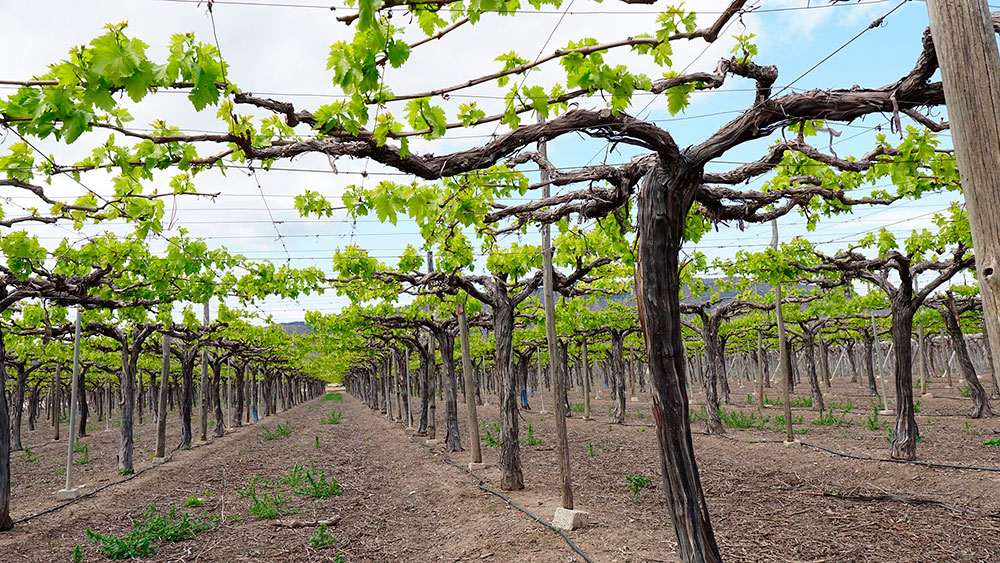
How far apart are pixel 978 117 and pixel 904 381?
1044 centimetres

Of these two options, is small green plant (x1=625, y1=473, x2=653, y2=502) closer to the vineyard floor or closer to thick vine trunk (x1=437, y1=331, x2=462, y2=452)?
the vineyard floor

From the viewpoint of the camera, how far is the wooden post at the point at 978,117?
7.37 feet

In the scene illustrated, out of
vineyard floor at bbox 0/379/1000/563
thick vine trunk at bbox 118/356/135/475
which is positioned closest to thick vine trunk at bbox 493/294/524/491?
vineyard floor at bbox 0/379/1000/563

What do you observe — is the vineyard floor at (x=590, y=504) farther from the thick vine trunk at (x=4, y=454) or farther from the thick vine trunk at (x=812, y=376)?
the thick vine trunk at (x=812, y=376)

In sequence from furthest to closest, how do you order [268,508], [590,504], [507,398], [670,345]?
[507,398]
[268,508]
[590,504]
[670,345]

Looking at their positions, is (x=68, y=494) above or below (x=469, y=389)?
below

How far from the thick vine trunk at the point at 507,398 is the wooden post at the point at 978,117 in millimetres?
8618

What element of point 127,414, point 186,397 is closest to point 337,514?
point 127,414

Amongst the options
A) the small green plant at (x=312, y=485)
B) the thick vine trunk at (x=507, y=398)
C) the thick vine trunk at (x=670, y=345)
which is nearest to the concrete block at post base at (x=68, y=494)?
the small green plant at (x=312, y=485)

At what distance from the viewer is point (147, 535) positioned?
8750 millimetres

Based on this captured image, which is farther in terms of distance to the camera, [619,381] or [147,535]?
[619,381]

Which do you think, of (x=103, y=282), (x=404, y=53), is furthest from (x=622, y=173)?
(x=103, y=282)

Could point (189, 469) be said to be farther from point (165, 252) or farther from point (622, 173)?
point (622, 173)

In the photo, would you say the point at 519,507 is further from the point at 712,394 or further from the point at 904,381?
the point at 712,394
